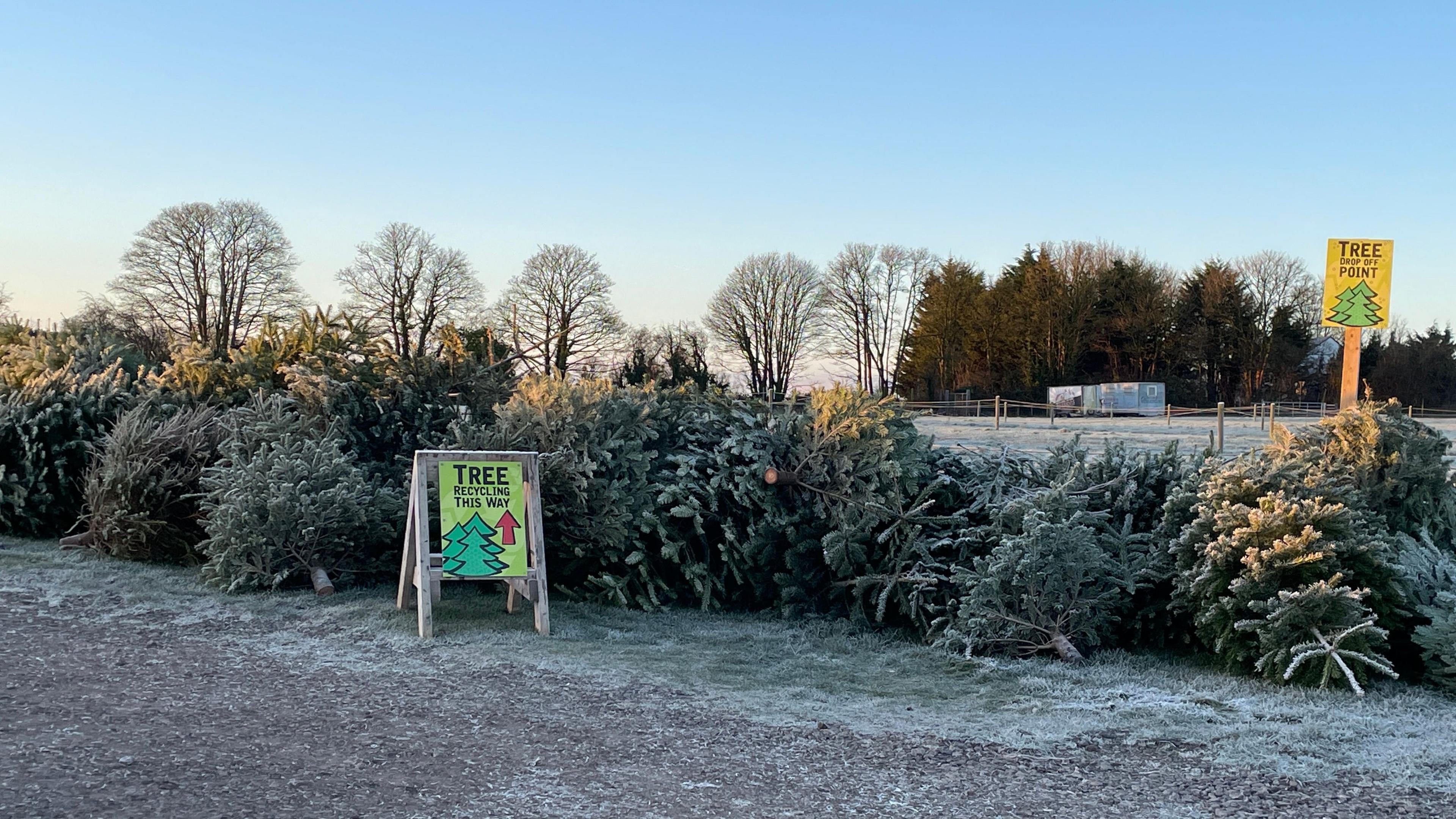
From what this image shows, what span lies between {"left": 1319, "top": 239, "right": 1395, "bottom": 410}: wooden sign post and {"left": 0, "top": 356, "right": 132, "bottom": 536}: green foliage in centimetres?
1123

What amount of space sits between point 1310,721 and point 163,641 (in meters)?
6.18

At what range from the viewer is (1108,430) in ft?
106

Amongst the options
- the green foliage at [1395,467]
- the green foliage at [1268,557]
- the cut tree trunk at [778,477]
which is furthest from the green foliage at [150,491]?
the green foliage at [1395,467]

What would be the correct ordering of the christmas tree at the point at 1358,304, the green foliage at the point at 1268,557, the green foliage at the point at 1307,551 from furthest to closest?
the christmas tree at the point at 1358,304
the green foliage at the point at 1268,557
the green foliage at the point at 1307,551

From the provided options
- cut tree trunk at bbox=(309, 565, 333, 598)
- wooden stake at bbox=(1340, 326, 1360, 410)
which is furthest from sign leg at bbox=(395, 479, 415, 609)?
wooden stake at bbox=(1340, 326, 1360, 410)

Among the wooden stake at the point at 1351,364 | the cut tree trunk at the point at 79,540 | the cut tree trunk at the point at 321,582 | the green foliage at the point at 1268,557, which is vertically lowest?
the cut tree trunk at the point at 79,540

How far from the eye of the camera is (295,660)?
20.0ft

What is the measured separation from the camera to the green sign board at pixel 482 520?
23.3ft

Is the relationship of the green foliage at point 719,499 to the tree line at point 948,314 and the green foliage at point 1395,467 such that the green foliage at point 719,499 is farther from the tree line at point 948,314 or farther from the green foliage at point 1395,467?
the tree line at point 948,314

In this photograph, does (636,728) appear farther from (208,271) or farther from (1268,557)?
(208,271)

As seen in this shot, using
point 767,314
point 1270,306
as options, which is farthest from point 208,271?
point 1270,306

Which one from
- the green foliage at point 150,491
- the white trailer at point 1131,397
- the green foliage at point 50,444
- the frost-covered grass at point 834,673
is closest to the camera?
the frost-covered grass at point 834,673

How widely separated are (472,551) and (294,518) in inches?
68.1

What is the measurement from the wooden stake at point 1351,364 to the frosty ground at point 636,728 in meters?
3.28
